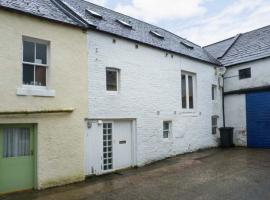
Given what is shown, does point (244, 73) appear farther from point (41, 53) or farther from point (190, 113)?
point (41, 53)

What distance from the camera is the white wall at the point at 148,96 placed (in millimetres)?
12047

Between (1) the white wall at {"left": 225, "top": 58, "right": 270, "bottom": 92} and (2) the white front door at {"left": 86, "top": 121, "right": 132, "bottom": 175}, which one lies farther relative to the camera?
(1) the white wall at {"left": 225, "top": 58, "right": 270, "bottom": 92}

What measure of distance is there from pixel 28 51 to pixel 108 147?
5140 mm

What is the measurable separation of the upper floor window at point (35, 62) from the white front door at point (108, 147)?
114 inches

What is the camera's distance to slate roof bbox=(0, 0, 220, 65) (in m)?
10.4

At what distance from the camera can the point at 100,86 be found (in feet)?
39.4

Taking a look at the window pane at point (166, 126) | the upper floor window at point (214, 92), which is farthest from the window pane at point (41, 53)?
the upper floor window at point (214, 92)

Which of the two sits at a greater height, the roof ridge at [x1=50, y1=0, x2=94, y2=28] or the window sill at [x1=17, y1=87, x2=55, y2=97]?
the roof ridge at [x1=50, y1=0, x2=94, y2=28]

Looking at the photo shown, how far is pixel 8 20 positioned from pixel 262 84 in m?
14.7

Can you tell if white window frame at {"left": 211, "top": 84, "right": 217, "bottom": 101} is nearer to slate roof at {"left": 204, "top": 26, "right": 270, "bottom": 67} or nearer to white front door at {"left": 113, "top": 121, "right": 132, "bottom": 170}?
slate roof at {"left": 204, "top": 26, "right": 270, "bottom": 67}

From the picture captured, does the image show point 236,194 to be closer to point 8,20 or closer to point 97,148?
point 97,148

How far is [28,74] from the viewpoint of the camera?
9.91 metres

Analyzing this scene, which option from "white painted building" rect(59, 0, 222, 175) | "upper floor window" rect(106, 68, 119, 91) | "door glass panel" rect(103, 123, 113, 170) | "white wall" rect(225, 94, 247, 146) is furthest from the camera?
"white wall" rect(225, 94, 247, 146)

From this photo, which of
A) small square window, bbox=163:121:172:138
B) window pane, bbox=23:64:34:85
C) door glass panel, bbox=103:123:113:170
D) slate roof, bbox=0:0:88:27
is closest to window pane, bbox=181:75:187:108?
small square window, bbox=163:121:172:138
